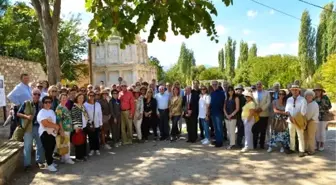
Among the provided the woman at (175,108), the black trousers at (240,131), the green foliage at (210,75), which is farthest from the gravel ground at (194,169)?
the green foliage at (210,75)

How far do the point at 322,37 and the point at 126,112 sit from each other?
4124cm

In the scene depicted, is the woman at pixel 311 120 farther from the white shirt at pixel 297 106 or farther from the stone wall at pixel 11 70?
the stone wall at pixel 11 70

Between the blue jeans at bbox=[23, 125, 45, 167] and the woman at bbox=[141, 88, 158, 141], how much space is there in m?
3.69

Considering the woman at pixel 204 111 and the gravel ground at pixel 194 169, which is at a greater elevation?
the woman at pixel 204 111

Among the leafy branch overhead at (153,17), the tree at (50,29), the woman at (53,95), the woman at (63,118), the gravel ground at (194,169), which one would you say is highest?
the tree at (50,29)

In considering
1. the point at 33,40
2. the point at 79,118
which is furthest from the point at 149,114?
the point at 33,40

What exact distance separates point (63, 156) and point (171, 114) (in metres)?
3.60

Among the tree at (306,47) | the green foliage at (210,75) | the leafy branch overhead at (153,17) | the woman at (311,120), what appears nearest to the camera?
the leafy branch overhead at (153,17)

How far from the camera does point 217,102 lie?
9414 millimetres

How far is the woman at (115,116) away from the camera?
9875 millimetres

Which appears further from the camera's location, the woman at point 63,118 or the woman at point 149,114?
the woman at point 149,114

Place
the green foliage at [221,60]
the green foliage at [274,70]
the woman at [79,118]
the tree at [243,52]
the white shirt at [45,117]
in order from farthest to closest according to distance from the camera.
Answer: the green foliage at [221,60] → the tree at [243,52] → the green foliage at [274,70] → the woman at [79,118] → the white shirt at [45,117]

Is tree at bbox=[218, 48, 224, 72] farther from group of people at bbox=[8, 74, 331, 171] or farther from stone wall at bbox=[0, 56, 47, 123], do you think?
group of people at bbox=[8, 74, 331, 171]

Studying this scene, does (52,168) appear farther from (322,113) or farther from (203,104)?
(322,113)
